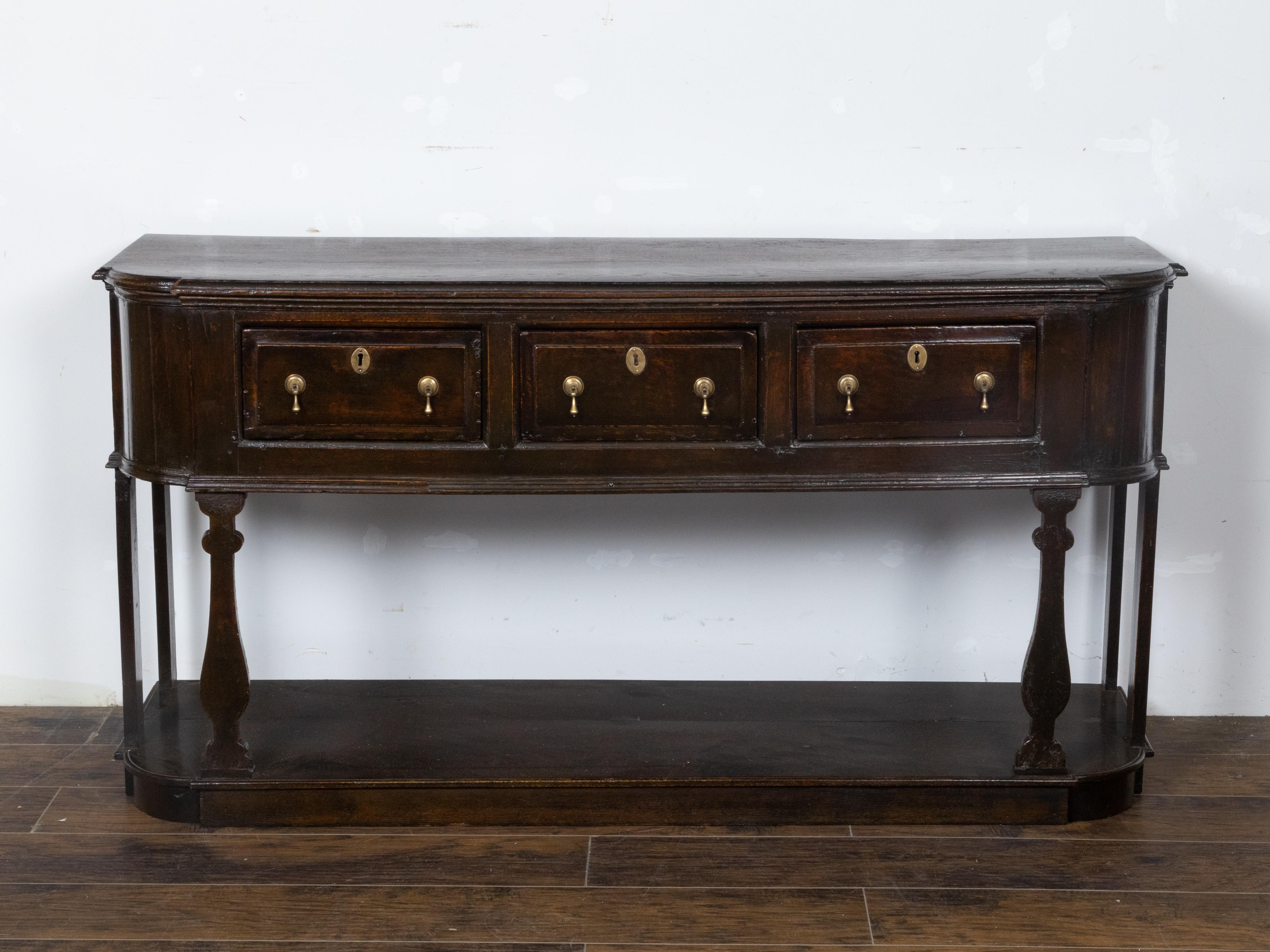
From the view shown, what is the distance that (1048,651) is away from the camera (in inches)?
103

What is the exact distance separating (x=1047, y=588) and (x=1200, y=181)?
38.8 inches

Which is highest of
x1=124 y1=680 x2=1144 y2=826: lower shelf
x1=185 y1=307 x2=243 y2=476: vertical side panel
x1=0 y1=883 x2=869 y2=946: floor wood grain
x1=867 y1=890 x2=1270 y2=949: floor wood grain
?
x1=185 y1=307 x2=243 y2=476: vertical side panel

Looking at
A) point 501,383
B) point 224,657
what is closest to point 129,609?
point 224,657

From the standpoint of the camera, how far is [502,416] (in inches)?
96.0

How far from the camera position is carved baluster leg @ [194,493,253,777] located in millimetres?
2518

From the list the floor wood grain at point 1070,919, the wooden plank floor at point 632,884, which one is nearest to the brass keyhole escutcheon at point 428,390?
the wooden plank floor at point 632,884

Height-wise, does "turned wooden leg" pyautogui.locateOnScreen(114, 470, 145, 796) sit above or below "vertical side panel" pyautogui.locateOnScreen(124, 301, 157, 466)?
below

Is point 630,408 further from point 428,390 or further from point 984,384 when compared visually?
point 984,384

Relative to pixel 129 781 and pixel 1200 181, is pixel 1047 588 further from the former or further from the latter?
pixel 129 781

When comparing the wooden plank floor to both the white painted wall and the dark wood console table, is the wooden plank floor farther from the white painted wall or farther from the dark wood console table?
the white painted wall

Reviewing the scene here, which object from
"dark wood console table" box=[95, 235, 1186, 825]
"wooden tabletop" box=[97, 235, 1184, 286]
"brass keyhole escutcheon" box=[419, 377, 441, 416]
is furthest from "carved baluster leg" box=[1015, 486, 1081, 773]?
"brass keyhole escutcheon" box=[419, 377, 441, 416]

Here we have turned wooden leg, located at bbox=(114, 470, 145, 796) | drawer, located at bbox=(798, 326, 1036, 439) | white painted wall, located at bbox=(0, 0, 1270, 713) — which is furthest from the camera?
white painted wall, located at bbox=(0, 0, 1270, 713)

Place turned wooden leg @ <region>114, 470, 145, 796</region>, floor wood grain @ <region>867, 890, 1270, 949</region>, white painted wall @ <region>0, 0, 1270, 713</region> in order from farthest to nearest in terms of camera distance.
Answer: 1. white painted wall @ <region>0, 0, 1270, 713</region>
2. turned wooden leg @ <region>114, 470, 145, 796</region>
3. floor wood grain @ <region>867, 890, 1270, 949</region>

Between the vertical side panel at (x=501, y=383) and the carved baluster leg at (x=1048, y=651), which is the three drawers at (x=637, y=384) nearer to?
the vertical side panel at (x=501, y=383)
